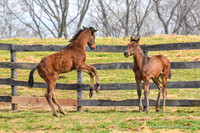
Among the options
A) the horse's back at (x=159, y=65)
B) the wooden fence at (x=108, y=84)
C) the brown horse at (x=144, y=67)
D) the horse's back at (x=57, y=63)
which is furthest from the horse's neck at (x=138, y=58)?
Result: the horse's back at (x=57, y=63)

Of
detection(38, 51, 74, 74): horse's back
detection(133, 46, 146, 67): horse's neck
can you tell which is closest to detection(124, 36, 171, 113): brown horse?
detection(133, 46, 146, 67): horse's neck

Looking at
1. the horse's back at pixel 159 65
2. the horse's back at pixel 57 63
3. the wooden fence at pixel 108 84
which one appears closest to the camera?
the horse's back at pixel 57 63

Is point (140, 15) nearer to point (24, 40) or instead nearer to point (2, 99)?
point (24, 40)

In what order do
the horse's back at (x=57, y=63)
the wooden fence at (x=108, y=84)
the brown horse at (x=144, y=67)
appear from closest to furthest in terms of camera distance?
the horse's back at (x=57, y=63) → the brown horse at (x=144, y=67) → the wooden fence at (x=108, y=84)

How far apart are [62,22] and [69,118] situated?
99.2ft

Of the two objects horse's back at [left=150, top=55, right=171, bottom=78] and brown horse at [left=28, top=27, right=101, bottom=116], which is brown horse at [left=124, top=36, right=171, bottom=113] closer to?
horse's back at [left=150, top=55, right=171, bottom=78]

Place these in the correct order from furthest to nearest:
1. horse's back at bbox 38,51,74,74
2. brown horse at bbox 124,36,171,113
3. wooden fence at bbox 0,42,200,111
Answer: wooden fence at bbox 0,42,200,111 → brown horse at bbox 124,36,171,113 → horse's back at bbox 38,51,74,74

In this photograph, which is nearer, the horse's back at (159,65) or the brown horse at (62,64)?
the brown horse at (62,64)

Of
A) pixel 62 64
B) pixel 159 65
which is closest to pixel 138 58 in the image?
pixel 159 65

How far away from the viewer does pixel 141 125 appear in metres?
5.91

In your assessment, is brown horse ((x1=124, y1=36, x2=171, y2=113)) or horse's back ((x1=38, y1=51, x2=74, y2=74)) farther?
brown horse ((x1=124, y1=36, x2=171, y2=113))

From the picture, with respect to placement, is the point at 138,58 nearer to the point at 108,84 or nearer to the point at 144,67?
A: the point at 144,67

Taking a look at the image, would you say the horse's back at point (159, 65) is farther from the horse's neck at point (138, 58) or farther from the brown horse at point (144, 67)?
the horse's neck at point (138, 58)

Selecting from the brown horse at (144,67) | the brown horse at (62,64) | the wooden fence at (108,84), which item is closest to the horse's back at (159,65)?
the brown horse at (144,67)
